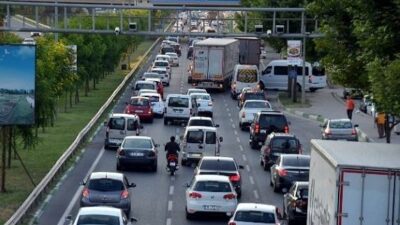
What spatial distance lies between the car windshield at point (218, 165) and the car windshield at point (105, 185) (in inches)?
210

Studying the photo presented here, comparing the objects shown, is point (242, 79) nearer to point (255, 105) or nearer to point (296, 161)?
point (255, 105)

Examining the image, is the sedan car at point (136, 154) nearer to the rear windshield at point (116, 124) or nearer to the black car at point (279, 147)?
the black car at point (279, 147)

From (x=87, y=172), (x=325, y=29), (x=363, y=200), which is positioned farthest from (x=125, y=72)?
(x=363, y=200)

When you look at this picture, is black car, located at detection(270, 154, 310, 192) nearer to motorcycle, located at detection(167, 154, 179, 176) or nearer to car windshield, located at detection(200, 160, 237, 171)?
car windshield, located at detection(200, 160, 237, 171)

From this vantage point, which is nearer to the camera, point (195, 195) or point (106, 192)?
point (106, 192)

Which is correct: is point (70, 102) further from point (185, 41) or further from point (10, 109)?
point (185, 41)

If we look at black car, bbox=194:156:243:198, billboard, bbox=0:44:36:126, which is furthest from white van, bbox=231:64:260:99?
billboard, bbox=0:44:36:126

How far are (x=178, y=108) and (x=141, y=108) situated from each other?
6.71ft

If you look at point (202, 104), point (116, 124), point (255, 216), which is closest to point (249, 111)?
point (202, 104)

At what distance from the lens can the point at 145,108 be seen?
207 feet

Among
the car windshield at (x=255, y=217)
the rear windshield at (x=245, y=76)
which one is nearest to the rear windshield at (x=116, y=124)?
the car windshield at (x=255, y=217)

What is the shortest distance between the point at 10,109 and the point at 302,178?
8950 millimetres

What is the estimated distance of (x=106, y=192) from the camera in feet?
111

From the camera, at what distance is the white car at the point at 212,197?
112ft
